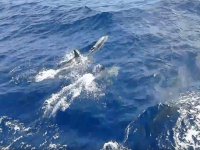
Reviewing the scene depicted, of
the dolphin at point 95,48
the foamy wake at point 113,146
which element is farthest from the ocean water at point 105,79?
the dolphin at point 95,48

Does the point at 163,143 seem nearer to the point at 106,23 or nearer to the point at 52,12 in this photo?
the point at 106,23

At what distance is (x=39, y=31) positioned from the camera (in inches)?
1373

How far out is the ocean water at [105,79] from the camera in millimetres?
20828

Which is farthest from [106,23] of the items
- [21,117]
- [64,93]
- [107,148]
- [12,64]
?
[107,148]

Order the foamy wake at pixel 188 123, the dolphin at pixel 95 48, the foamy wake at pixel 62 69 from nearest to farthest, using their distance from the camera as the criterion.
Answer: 1. the foamy wake at pixel 188 123
2. the foamy wake at pixel 62 69
3. the dolphin at pixel 95 48

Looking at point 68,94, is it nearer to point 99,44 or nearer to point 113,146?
point 113,146

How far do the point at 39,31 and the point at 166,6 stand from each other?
507 inches

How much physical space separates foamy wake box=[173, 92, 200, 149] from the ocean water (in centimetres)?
5

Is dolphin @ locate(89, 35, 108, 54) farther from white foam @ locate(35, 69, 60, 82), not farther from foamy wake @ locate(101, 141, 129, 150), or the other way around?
foamy wake @ locate(101, 141, 129, 150)

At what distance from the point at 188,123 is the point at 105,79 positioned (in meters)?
7.00

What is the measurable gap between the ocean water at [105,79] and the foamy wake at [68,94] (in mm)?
67

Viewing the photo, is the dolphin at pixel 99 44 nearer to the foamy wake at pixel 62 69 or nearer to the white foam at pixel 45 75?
the foamy wake at pixel 62 69

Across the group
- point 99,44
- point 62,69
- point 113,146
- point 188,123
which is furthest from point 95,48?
point 113,146

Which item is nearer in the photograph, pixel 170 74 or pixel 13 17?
pixel 170 74
